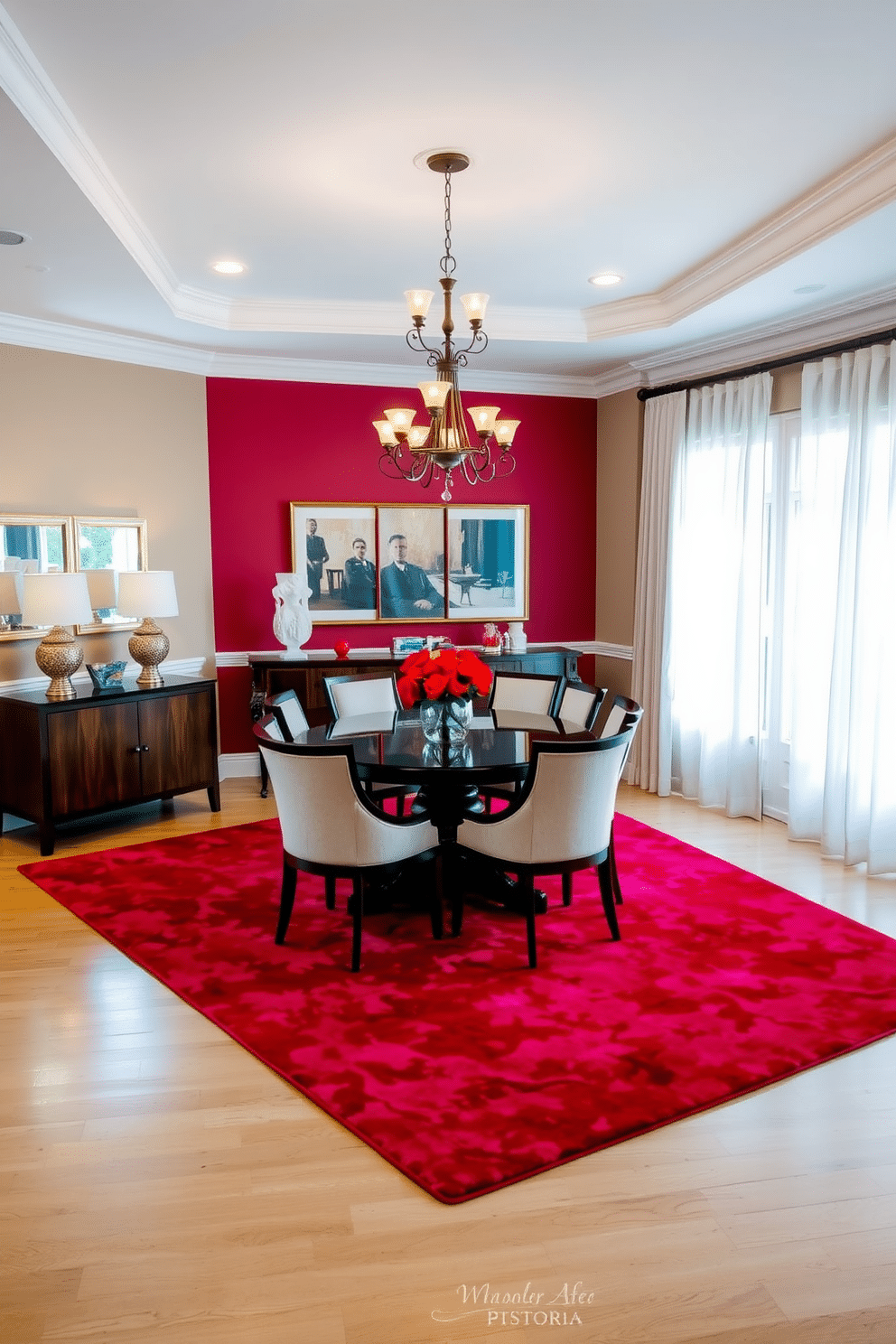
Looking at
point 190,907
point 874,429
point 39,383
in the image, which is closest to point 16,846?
point 190,907

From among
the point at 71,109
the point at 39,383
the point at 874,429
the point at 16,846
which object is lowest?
the point at 16,846

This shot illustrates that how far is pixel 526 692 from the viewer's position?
555 centimetres

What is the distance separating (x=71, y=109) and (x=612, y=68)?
1.77 m

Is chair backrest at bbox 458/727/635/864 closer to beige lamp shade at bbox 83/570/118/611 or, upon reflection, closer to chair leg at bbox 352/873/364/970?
chair leg at bbox 352/873/364/970

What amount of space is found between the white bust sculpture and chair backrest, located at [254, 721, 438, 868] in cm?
265

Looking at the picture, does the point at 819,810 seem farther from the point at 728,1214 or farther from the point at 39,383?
the point at 39,383

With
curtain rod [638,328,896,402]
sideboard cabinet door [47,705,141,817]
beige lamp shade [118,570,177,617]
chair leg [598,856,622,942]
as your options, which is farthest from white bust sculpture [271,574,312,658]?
chair leg [598,856,622,942]

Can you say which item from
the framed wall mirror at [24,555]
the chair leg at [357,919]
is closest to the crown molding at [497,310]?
the framed wall mirror at [24,555]

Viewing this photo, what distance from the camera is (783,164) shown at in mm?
3621

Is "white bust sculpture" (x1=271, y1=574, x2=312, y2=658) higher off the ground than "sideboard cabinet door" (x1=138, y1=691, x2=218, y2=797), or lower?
higher

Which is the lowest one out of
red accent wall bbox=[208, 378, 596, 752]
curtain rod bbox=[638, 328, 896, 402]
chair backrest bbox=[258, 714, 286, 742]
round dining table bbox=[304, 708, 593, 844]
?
round dining table bbox=[304, 708, 593, 844]

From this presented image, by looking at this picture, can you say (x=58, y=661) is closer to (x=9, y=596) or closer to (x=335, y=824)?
(x=9, y=596)

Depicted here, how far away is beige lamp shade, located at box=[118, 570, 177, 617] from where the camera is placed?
18.3 feet

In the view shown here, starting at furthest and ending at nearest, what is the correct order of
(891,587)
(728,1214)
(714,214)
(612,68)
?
1. (891,587)
2. (714,214)
3. (612,68)
4. (728,1214)
